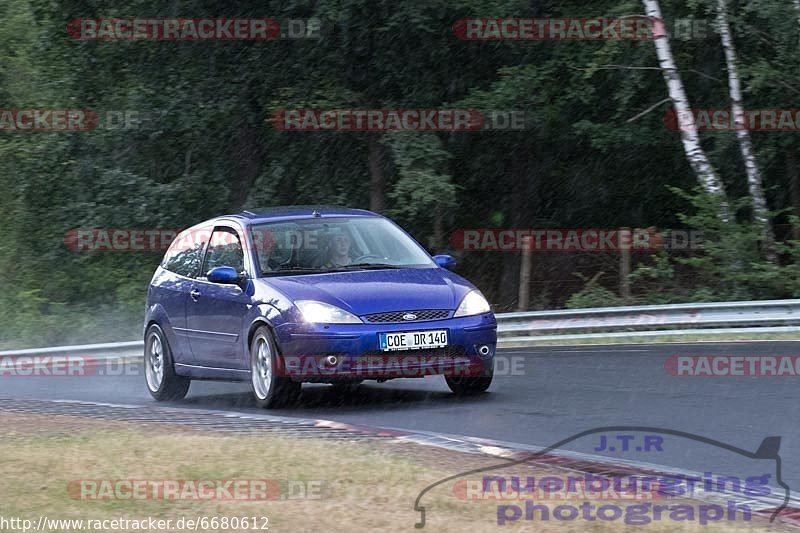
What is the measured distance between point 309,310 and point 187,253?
9.31 ft

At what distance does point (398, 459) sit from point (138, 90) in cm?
2296

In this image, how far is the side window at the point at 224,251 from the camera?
42.5 ft

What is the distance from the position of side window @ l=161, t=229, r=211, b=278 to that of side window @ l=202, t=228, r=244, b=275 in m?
0.19

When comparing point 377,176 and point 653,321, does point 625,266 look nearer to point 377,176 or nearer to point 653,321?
point 653,321

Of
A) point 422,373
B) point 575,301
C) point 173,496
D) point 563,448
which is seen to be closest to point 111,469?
point 173,496

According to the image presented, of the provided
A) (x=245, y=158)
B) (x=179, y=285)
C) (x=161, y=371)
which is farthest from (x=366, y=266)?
(x=245, y=158)

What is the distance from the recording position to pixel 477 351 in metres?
12.0

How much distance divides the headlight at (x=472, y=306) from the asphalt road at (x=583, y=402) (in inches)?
29.6

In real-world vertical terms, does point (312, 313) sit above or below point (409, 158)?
below

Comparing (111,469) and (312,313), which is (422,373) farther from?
(111,469)

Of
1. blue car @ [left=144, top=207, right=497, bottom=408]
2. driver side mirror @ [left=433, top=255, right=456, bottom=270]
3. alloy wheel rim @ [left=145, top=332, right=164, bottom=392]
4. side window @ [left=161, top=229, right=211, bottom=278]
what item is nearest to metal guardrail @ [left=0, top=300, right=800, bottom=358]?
alloy wheel rim @ [left=145, top=332, right=164, bottom=392]

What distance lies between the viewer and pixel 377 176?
3042cm

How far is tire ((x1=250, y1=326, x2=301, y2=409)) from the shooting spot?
11.9 m

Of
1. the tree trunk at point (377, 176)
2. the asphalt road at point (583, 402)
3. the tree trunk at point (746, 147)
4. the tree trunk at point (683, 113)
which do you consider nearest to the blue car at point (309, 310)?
the asphalt road at point (583, 402)
